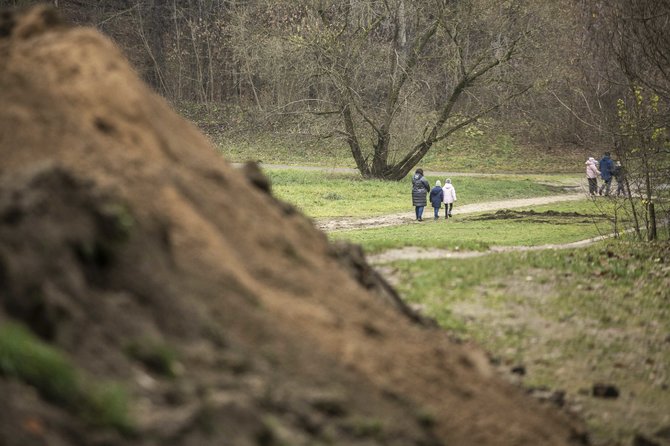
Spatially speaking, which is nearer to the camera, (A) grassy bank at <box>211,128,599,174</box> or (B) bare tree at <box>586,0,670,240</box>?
(B) bare tree at <box>586,0,670,240</box>

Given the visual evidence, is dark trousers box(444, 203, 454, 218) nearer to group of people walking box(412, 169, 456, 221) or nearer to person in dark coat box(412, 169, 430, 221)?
group of people walking box(412, 169, 456, 221)

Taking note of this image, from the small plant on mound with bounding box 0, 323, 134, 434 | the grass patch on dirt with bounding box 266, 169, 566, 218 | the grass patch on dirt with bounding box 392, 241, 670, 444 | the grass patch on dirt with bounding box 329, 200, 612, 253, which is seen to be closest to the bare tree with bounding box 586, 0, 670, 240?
the grass patch on dirt with bounding box 329, 200, 612, 253

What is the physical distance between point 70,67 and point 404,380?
329cm

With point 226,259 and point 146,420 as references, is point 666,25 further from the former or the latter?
point 146,420

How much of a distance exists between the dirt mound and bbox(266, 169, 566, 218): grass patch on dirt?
79.5 ft

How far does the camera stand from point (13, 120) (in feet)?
23.3

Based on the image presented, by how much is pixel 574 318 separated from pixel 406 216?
1982 centimetres

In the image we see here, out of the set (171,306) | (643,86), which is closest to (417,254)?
(643,86)

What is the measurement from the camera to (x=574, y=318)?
1252 cm

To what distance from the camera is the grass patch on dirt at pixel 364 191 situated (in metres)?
34.2

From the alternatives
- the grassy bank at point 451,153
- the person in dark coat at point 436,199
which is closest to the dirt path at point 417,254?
the person in dark coat at point 436,199

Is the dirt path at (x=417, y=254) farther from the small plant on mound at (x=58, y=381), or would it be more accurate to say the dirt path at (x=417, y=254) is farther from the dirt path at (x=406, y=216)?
the dirt path at (x=406, y=216)

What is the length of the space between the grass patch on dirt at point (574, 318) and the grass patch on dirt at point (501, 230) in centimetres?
664

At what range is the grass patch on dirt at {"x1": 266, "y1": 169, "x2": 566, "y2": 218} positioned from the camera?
34156mm
